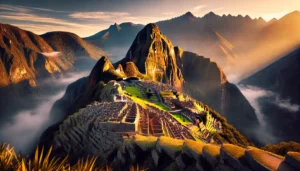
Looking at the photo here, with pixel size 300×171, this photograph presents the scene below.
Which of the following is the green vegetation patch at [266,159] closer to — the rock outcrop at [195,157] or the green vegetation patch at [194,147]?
the rock outcrop at [195,157]

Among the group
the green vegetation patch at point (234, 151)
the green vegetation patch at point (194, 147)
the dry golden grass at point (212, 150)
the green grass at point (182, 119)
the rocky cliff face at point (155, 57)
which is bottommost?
the green grass at point (182, 119)

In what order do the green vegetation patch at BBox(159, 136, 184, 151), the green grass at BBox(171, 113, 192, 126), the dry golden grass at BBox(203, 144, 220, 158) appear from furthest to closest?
the green grass at BBox(171, 113, 192, 126) → the green vegetation patch at BBox(159, 136, 184, 151) → the dry golden grass at BBox(203, 144, 220, 158)

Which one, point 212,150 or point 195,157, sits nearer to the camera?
point 212,150

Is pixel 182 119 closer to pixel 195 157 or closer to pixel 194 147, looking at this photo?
pixel 194 147

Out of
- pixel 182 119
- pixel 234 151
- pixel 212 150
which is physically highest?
pixel 234 151

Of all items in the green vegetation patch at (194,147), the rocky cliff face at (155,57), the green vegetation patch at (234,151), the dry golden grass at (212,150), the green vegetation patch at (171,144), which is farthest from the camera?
the rocky cliff face at (155,57)

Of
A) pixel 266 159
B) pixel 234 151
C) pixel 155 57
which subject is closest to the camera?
pixel 266 159

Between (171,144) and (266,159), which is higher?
(266,159)

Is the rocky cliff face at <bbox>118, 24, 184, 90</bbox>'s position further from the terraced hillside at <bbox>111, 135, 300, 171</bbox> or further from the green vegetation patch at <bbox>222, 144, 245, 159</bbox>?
the green vegetation patch at <bbox>222, 144, 245, 159</bbox>

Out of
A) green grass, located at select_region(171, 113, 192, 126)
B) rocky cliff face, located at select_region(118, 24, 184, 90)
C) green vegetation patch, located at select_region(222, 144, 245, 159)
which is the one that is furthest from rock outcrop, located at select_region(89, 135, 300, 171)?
rocky cliff face, located at select_region(118, 24, 184, 90)

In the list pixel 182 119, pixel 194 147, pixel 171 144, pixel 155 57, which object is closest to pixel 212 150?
pixel 194 147

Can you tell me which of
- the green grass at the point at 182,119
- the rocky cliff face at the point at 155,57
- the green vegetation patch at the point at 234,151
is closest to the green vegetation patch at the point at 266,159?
the green vegetation patch at the point at 234,151
